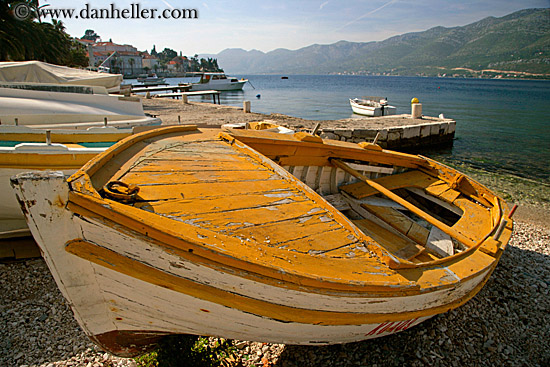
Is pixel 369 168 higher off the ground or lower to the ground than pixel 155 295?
higher

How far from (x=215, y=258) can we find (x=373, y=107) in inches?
1132

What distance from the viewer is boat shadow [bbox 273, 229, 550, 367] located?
357 centimetres

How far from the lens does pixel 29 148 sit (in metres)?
4.91

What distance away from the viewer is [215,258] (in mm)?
2045

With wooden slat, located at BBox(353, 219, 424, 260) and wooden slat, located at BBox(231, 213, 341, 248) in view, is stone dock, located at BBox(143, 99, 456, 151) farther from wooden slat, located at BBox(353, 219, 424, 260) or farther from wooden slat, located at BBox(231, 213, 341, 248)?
wooden slat, located at BBox(231, 213, 341, 248)

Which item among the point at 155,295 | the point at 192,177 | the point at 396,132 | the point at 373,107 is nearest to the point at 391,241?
the point at 192,177

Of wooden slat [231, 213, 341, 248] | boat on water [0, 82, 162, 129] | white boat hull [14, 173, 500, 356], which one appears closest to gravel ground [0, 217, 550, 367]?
white boat hull [14, 173, 500, 356]

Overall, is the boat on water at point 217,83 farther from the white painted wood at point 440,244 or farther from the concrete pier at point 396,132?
the white painted wood at point 440,244

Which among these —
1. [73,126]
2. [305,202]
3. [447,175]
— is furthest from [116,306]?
[73,126]

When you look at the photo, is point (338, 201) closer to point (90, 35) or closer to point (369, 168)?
point (369, 168)

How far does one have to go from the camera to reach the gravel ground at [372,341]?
11.5ft

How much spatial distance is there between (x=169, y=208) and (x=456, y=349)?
→ 3650mm

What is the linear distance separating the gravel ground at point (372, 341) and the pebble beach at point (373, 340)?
10mm

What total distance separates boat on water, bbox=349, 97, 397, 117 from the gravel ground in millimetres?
24555
